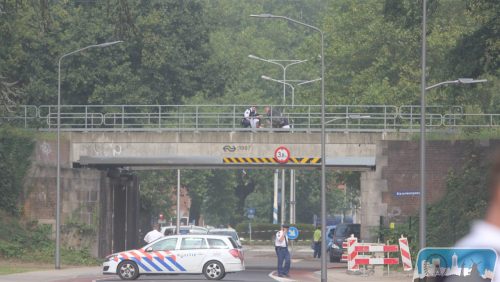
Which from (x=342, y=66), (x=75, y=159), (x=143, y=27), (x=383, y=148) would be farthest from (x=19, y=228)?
(x=342, y=66)

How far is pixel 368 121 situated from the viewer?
213ft

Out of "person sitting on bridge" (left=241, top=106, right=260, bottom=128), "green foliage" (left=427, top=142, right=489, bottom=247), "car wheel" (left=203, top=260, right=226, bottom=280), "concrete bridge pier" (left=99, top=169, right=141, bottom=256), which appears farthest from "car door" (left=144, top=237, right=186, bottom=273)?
"person sitting on bridge" (left=241, top=106, right=260, bottom=128)

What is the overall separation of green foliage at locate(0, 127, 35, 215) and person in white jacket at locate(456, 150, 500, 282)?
43.3 metres

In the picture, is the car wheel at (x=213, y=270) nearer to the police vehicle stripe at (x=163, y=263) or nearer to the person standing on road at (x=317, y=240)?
the police vehicle stripe at (x=163, y=263)

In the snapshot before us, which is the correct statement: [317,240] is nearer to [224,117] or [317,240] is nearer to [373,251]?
[224,117]

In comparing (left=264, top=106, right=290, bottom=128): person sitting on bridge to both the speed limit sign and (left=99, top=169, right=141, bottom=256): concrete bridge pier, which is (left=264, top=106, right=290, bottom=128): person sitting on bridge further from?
(left=99, top=169, right=141, bottom=256): concrete bridge pier

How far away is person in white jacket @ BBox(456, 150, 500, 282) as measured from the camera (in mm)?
5043

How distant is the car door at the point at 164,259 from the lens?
116 feet

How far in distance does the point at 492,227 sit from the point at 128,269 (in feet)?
101

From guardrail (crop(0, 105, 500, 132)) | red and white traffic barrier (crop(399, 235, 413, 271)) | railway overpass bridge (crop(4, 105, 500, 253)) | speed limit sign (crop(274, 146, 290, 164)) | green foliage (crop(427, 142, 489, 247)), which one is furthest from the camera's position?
guardrail (crop(0, 105, 500, 132))

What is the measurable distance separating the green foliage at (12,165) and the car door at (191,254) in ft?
45.8

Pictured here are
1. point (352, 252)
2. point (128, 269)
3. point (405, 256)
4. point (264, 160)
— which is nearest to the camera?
point (128, 269)

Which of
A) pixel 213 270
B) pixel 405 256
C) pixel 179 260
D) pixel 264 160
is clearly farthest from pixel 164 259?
pixel 264 160

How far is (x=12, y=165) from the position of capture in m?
47.6
